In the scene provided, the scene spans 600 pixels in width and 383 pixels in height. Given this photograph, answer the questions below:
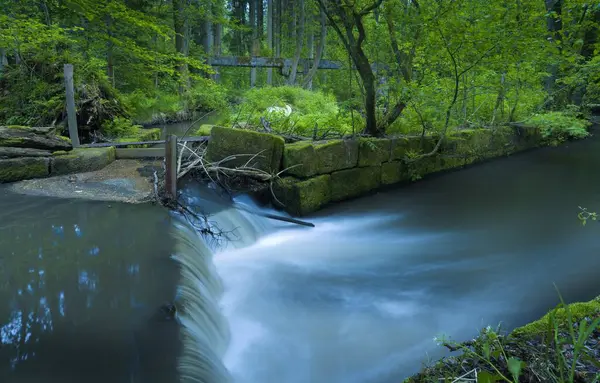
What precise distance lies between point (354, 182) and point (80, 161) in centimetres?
544

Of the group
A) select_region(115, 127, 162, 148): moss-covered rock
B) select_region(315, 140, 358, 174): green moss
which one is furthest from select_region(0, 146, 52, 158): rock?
select_region(315, 140, 358, 174): green moss

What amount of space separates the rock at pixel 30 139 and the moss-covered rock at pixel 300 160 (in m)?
4.48

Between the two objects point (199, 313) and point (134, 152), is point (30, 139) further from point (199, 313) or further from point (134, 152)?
point (199, 313)

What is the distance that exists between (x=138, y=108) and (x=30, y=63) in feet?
18.3

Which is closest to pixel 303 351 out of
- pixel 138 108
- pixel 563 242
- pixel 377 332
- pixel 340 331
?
pixel 340 331

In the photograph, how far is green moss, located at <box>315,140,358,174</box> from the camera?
25.9 ft

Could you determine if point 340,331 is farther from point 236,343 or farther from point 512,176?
point 512,176

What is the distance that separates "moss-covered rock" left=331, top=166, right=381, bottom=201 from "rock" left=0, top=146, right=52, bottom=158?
553 cm

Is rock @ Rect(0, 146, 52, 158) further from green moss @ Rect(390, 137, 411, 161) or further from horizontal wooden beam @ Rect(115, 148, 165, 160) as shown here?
green moss @ Rect(390, 137, 411, 161)

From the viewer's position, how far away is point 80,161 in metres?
7.95

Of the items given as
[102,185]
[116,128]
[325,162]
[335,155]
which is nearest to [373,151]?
[335,155]

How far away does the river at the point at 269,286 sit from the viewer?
10.8 ft

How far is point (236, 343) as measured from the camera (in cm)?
416

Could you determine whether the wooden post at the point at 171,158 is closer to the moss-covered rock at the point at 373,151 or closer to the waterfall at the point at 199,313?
the waterfall at the point at 199,313
